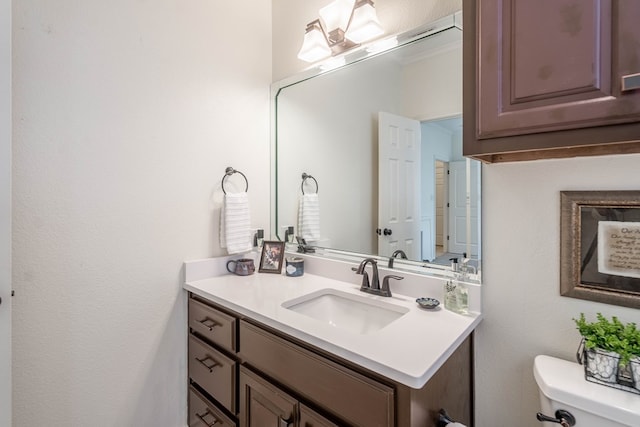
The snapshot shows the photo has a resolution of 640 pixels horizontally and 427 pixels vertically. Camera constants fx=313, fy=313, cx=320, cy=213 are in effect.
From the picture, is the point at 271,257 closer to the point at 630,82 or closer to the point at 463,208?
the point at 463,208

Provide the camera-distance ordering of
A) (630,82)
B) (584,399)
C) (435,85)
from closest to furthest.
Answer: (630,82), (584,399), (435,85)

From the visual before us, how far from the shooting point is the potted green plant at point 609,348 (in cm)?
79

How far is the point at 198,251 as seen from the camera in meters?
1.65

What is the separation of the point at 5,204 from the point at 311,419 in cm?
121

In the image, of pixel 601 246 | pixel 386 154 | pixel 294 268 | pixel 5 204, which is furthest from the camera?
pixel 294 268

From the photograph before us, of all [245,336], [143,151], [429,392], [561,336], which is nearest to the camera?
[429,392]

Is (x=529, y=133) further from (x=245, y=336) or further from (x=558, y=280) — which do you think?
(x=245, y=336)

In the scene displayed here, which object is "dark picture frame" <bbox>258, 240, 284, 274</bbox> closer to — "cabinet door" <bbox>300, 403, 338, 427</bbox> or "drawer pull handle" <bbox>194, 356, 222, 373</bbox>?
"drawer pull handle" <bbox>194, 356, 222, 373</bbox>

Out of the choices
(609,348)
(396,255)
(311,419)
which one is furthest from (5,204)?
(609,348)

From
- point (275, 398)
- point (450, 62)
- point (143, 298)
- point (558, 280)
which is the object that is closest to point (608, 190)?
point (558, 280)

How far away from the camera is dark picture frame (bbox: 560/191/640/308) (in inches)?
34.4

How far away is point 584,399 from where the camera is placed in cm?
78

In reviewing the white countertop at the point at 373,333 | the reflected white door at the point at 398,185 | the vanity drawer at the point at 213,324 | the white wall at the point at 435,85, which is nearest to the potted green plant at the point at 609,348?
the white countertop at the point at 373,333

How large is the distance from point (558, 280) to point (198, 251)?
1542mm
